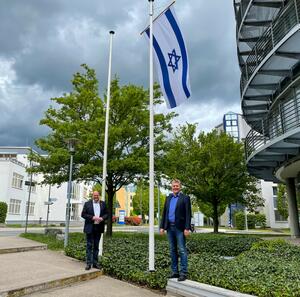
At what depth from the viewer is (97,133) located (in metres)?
17.4

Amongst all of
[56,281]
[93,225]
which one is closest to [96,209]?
[93,225]

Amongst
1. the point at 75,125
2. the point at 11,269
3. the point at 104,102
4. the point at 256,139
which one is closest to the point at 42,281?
the point at 11,269

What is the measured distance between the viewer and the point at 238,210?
5600cm

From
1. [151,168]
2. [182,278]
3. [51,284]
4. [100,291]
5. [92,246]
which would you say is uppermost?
[151,168]

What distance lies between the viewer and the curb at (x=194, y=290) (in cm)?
536

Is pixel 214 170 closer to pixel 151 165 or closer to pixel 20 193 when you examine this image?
pixel 151 165

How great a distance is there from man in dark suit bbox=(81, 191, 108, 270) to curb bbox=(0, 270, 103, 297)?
0.43m

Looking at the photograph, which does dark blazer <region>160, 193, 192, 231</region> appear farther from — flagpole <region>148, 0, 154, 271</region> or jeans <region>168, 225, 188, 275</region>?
flagpole <region>148, 0, 154, 271</region>

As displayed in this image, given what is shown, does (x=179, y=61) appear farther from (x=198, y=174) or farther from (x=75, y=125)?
(x=198, y=174)

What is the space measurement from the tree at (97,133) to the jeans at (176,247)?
10184 mm

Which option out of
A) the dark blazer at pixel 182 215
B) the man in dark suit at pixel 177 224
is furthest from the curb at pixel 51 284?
the dark blazer at pixel 182 215

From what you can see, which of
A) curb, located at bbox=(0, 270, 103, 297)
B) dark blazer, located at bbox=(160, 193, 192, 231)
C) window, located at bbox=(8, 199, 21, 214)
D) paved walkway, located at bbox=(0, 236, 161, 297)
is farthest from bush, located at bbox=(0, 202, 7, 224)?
dark blazer, located at bbox=(160, 193, 192, 231)

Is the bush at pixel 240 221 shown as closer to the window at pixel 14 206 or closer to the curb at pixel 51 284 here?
the window at pixel 14 206

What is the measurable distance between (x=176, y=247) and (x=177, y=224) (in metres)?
0.57
